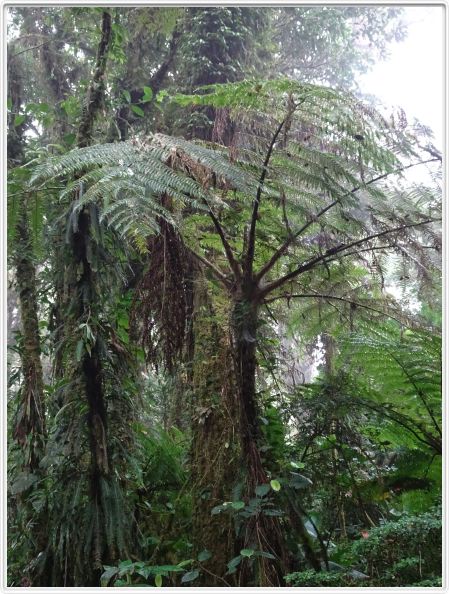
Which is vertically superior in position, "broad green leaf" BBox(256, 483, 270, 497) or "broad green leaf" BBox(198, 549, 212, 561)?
"broad green leaf" BBox(256, 483, 270, 497)

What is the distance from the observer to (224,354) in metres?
2.15

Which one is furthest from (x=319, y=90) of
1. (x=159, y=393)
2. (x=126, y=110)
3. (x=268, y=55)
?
(x=268, y=55)

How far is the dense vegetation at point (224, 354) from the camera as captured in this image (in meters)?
1.69

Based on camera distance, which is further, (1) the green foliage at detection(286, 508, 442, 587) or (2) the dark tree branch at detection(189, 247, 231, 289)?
(2) the dark tree branch at detection(189, 247, 231, 289)

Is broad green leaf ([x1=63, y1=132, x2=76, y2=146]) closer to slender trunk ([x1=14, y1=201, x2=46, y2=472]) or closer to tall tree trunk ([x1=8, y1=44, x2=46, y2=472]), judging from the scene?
tall tree trunk ([x1=8, y1=44, x2=46, y2=472])

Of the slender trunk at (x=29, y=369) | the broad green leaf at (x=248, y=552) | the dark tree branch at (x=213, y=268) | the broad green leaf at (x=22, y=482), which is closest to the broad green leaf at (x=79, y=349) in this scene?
the slender trunk at (x=29, y=369)

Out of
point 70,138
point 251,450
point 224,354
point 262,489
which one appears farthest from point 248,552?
point 70,138

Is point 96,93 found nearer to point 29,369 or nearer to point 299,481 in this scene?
point 29,369

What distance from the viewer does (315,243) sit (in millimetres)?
2592

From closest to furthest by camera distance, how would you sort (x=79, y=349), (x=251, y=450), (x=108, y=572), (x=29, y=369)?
(x=108, y=572) < (x=79, y=349) < (x=251, y=450) < (x=29, y=369)

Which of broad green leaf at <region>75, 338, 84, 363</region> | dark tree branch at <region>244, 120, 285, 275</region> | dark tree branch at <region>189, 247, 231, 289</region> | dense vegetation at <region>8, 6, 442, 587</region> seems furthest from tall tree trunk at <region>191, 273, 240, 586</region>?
broad green leaf at <region>75, 338, 84, 363</region>

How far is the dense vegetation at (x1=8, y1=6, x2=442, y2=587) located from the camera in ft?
5.54

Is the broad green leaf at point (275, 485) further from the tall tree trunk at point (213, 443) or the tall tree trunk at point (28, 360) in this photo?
the tall tree trunk at point (28, 360)

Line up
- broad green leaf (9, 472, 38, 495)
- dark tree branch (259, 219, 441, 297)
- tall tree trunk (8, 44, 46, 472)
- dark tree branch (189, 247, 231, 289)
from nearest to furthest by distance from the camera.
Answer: broad green leaf (9, 472, 38, 495)
tall tree trunk (8, 44, 46, 472)
dark tree branch (259, 219, 441, 297)
dark tree branch (189, 247, 231, 289)
